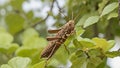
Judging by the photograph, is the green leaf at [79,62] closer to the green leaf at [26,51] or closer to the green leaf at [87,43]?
the green leaf at [87,43]

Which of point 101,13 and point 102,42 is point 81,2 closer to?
point 101,13

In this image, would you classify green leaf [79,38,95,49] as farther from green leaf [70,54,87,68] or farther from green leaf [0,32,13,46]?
green leaf [0,32,13,46]

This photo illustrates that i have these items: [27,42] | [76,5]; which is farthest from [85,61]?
[27,42]

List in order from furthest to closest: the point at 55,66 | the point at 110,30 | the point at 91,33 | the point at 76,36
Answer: the point at 110,30, the point at 91,33, the point at 55,66, the point at 76,36

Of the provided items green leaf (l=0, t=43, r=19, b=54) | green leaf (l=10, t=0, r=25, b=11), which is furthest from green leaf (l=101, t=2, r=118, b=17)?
green leaf (l=10, t=0, r=25, b=11)

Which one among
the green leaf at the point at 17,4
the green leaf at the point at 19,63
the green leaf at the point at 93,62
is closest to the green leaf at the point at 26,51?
the green leaf at the point at 19,63

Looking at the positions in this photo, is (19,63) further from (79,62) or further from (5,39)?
(5,39)

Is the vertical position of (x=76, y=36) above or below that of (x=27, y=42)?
below

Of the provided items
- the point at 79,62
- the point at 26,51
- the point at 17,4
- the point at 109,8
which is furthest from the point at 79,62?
the point at 17,4
